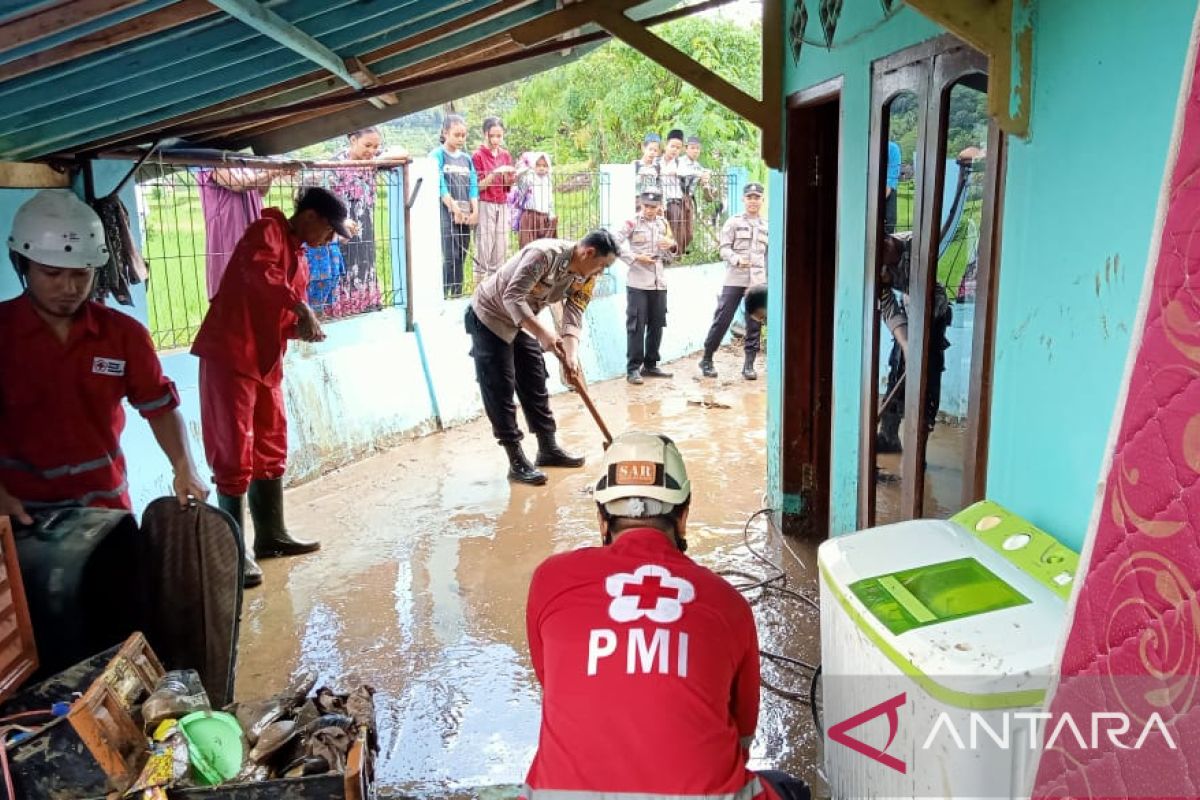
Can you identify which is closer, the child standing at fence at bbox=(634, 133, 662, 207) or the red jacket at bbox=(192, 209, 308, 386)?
the red jacket at bbox=(192, 209, 308, 386)

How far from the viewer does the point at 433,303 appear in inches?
310

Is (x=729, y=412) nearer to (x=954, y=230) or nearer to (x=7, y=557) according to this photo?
(x=954, y=230)

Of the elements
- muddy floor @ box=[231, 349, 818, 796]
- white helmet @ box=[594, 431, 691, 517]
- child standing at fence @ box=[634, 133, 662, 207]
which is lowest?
muddy floor @ box=[231, 349, 818, 796]

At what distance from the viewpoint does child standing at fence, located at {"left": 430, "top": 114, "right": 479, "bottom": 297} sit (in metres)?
8.28

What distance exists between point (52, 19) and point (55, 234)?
2.64ft

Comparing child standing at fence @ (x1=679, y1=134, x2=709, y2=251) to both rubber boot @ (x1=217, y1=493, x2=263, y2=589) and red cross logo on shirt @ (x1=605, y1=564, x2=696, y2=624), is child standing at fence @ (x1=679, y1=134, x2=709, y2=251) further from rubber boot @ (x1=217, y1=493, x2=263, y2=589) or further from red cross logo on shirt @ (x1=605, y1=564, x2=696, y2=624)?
red cross logo on shirt @ (x1=605, y1=564, x2=696, y2=624)

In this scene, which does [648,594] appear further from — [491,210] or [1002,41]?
[491,210]

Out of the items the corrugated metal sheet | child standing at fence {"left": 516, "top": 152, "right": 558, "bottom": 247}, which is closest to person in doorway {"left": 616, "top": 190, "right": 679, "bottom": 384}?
child standing at fence {"left": 516, "top": 152, "right": 558, "bottom": 247}

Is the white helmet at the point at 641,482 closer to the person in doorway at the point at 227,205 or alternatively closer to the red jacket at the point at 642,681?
the red jacket at the point at 642,681

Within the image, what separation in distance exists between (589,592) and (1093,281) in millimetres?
1341

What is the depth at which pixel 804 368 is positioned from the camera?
5.06m

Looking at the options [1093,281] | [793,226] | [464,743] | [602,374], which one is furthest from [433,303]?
[1093,281]

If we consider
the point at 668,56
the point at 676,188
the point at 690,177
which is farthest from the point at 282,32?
the point at 690,177

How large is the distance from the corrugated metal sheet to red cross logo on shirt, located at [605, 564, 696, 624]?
209 centimetres
